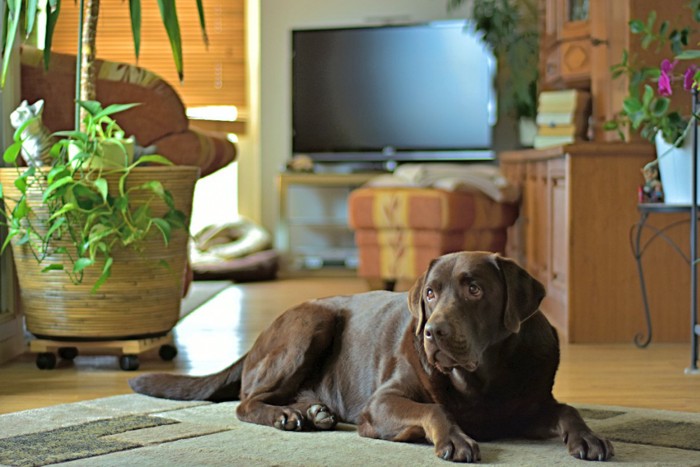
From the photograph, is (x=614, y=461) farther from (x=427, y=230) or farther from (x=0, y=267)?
(x=427, y=230)

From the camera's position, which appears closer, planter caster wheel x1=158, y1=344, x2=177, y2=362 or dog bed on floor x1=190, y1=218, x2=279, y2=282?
planter caster wheel x1=158, y1=344, x2=177, y2=362

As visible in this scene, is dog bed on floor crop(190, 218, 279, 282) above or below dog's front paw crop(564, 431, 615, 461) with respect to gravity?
below

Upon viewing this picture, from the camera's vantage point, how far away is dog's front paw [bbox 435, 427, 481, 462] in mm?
1919

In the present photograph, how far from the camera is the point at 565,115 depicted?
4.78m

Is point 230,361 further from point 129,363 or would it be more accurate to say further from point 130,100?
point 130,100

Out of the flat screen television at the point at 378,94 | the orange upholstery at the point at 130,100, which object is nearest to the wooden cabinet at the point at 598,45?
the orange upholstery at the point at 130,100

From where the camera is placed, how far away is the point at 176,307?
3.45 m

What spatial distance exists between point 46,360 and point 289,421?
1.28 metres

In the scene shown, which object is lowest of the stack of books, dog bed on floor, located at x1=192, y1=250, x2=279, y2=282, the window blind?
dog bed on floor, located at x1=192, y1=250, x2=279, y2=282

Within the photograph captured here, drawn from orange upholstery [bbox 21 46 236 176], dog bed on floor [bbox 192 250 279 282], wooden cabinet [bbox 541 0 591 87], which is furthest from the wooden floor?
dog bed on floor [bbox 192 250 279 282]

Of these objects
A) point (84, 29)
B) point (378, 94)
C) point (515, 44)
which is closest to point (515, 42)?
point (515, 44)

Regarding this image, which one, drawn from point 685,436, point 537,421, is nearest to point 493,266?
point 537,421

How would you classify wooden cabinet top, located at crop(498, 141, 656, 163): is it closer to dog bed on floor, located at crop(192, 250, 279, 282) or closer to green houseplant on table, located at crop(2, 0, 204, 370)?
green houseplant on table, located at crop(2, 0, 204, 370)

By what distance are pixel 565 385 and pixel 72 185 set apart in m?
1.49
